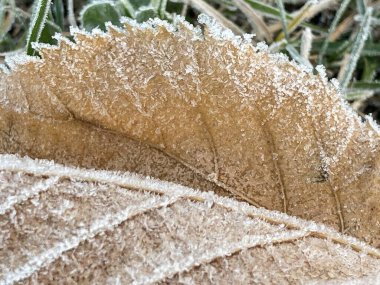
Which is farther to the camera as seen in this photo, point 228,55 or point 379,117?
point 379,117

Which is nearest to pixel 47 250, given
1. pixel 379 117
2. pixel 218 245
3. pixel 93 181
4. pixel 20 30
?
pixel 93 181

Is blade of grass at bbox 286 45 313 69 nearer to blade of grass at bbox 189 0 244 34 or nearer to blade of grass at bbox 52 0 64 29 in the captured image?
blade of grass at bbox 189 0 244 34

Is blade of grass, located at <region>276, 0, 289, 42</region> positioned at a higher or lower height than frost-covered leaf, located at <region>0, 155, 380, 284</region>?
higher

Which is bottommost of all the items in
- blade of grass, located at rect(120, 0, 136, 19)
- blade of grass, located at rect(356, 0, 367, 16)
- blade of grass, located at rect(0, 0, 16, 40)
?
blade of grass, located at rect(0, 0, 16, 40)

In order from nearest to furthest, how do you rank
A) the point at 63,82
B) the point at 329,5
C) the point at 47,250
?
the point at 47,250
the point at 63,82
the point at 329,5

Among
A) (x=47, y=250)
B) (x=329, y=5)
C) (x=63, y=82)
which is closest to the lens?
(x=47, y=250)

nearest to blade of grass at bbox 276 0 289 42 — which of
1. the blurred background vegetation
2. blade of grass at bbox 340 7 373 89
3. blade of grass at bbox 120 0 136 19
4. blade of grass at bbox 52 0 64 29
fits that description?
the blurred background vegetation

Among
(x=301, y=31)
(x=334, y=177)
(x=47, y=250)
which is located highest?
(x=301, y=31)

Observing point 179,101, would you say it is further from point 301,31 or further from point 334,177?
point 301,31
